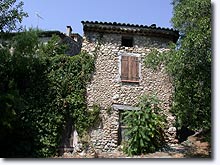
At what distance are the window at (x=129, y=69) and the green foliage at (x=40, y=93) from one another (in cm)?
147

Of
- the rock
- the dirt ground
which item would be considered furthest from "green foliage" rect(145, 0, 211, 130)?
the rock

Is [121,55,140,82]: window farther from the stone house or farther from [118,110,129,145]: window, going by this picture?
[118,110,129,145]: window

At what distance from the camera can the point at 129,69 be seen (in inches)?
→ 588

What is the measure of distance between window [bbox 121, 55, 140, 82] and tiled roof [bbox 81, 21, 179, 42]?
131 centimetres

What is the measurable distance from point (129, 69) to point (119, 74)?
53 centimetres

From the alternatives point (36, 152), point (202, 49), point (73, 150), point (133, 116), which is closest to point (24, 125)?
point (36, 152)

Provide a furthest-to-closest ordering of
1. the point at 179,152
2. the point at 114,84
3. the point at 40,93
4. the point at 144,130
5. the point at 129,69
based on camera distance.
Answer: the point at 129,69 < the point at 114,84 < the point at 40,93 < the point at 144,130 < the point at 179,152

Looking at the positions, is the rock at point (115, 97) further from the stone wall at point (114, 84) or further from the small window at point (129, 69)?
the small window at point (129, 69)

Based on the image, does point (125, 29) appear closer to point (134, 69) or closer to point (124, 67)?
point (124, 67)

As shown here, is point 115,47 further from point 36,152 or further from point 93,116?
point 36,152

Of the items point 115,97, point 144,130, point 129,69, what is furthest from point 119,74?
point 144,130

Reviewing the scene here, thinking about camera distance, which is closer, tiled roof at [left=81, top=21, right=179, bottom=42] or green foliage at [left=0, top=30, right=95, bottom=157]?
green foliage at [left=0, top=30, right=95, bottom=157]

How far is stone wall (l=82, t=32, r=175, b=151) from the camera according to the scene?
13.9m

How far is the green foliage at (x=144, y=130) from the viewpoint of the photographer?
12.3 metres
